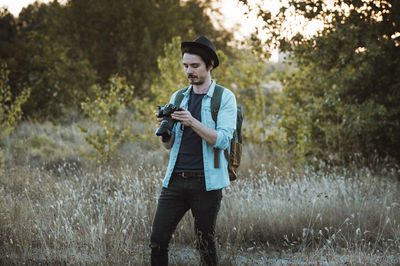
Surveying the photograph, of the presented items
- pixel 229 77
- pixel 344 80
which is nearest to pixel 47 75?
pixel 229 77

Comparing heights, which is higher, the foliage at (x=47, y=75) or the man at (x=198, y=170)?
the foliage at (x=47, y=75)

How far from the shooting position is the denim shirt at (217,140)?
2762 millimetres

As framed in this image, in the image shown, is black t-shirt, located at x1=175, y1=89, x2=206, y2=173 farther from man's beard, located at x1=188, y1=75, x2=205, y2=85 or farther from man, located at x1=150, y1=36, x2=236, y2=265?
man's beard, located at x1=188, y1=75, x2=205, y2=85

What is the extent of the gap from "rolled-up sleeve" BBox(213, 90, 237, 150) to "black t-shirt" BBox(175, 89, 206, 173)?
0.62 feet

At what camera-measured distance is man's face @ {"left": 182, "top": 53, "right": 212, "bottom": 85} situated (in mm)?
2861

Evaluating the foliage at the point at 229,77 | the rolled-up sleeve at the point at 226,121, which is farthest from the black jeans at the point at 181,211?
the foliage at the point at 229,77

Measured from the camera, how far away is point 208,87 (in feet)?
9.92

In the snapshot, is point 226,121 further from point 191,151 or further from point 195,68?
point 195,68

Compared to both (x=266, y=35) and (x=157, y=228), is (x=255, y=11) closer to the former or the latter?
(x=266, y=35)

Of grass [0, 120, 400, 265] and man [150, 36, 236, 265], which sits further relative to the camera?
grass [0, 120, 400, 265]

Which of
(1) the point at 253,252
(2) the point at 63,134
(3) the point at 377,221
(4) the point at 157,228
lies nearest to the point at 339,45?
(3) the point at 377,221

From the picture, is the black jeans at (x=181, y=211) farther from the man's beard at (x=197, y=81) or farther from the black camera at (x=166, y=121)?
the man's beard at (x=197, y=81)

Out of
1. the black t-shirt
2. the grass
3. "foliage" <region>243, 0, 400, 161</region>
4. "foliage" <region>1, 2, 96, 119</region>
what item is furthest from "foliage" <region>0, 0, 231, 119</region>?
the black t-shirt

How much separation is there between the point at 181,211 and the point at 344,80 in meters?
4.75
